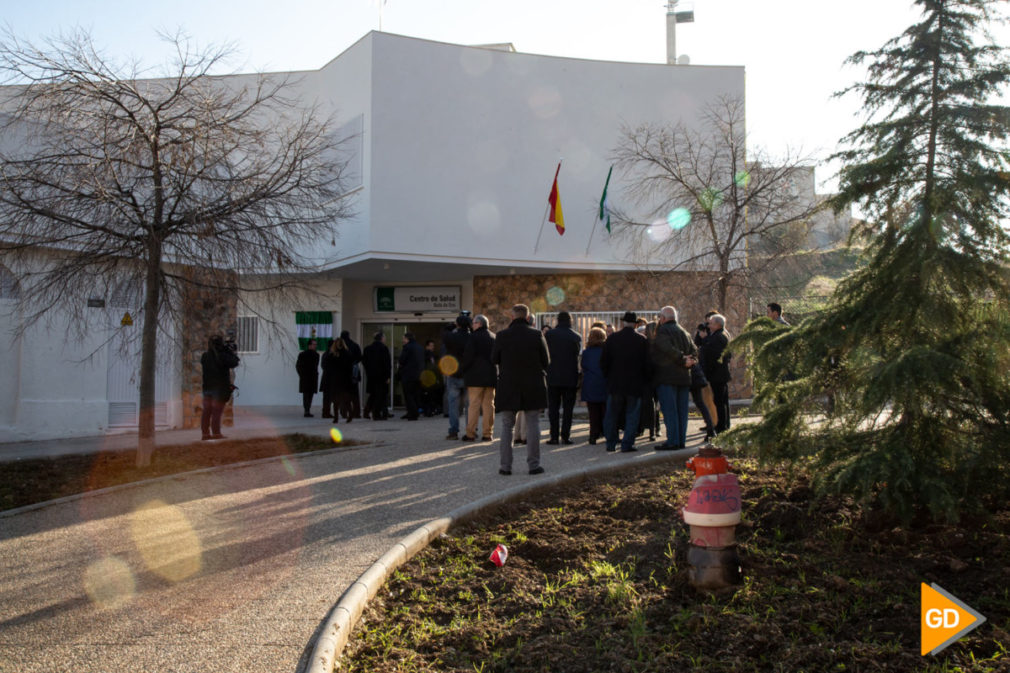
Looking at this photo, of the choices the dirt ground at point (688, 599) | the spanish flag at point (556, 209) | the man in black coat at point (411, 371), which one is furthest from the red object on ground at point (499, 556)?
the spanish flag at point (556, 209)

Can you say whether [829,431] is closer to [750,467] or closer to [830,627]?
[830,627]

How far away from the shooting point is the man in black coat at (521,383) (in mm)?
8828

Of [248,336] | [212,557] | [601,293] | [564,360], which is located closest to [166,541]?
[212,557]

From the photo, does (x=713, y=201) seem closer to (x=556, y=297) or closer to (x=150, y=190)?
(x=556, y=297)

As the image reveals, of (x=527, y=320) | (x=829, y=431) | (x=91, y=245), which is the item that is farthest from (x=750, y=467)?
(x=91, y=245)

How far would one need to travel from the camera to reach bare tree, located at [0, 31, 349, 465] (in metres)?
8.90

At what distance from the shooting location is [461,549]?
5.80m

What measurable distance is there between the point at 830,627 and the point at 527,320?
624 cm

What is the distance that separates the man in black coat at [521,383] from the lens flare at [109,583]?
4.24m

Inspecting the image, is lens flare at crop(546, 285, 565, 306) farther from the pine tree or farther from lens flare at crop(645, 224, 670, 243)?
the pine tree

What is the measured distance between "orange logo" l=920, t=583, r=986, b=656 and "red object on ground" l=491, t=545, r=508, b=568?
2.56 metres

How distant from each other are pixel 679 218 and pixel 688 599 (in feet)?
54.3

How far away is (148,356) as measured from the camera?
32.7ft

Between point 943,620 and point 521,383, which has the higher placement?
point 521,383
